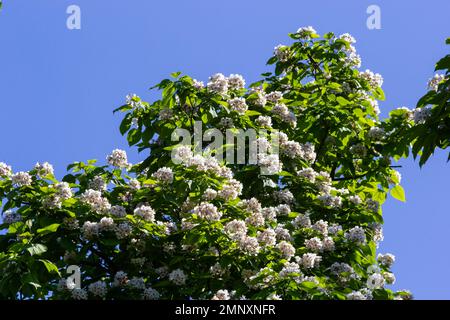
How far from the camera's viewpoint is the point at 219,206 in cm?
1012

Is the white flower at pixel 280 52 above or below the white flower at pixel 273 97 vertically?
above

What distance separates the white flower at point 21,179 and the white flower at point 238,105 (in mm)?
3099

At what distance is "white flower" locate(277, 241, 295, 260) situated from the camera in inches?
381

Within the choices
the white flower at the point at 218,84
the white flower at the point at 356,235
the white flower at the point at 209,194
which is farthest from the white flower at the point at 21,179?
the white flower at the point at 356,235

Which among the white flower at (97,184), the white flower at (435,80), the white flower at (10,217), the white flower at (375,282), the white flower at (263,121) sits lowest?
the white flower at (375,282)

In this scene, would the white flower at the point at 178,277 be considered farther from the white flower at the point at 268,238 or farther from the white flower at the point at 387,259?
the white flower at the point at 387,259

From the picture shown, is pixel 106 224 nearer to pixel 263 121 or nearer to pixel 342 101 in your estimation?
pixel 263 121

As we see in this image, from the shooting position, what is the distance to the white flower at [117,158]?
12305mm

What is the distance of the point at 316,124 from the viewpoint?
1266 centimetres

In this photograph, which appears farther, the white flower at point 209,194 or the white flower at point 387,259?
the white flower at point 387,259

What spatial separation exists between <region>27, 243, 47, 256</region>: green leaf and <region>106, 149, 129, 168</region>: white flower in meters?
2.41

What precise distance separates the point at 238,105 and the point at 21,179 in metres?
3.27
